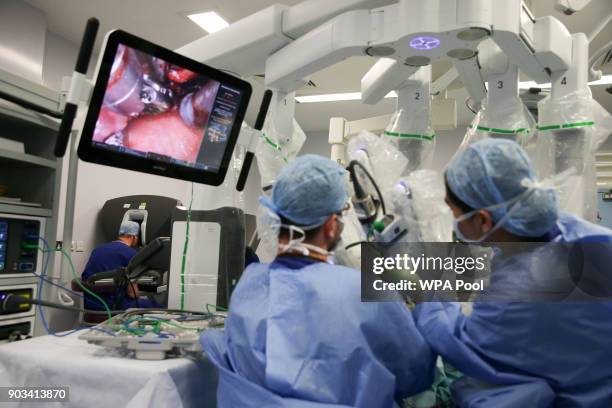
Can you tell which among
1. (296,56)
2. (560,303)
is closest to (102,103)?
(296,56)

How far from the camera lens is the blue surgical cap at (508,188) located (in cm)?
105

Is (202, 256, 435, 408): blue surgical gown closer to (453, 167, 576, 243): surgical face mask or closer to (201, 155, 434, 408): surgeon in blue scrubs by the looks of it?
(201, 155, 434, 408): surgeon in blue scrubs

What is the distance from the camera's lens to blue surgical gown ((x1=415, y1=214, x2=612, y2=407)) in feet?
3.24

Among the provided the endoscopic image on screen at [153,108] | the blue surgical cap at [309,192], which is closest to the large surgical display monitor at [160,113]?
the endoscopic image on screen at [153,108]

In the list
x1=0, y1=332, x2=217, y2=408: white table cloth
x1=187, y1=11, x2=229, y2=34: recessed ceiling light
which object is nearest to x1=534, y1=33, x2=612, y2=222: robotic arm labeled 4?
x1=0, y1=332, x2=217, y2=408: white table cloth

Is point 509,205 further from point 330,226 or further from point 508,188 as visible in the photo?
point 330,226

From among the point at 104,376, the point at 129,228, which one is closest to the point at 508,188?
the point at 104,376

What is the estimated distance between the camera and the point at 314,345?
3.44 ft

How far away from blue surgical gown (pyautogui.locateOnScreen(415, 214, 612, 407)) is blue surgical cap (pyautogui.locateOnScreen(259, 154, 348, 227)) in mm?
437

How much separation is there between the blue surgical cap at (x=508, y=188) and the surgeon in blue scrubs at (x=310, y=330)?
0.33 m

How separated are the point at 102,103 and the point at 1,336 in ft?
4.33

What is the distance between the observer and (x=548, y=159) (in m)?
1.47

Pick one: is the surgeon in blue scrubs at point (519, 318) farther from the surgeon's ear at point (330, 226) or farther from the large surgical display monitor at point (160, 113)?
the large surgical display monitor at point (160, 113)

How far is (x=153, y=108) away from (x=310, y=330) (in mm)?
748
